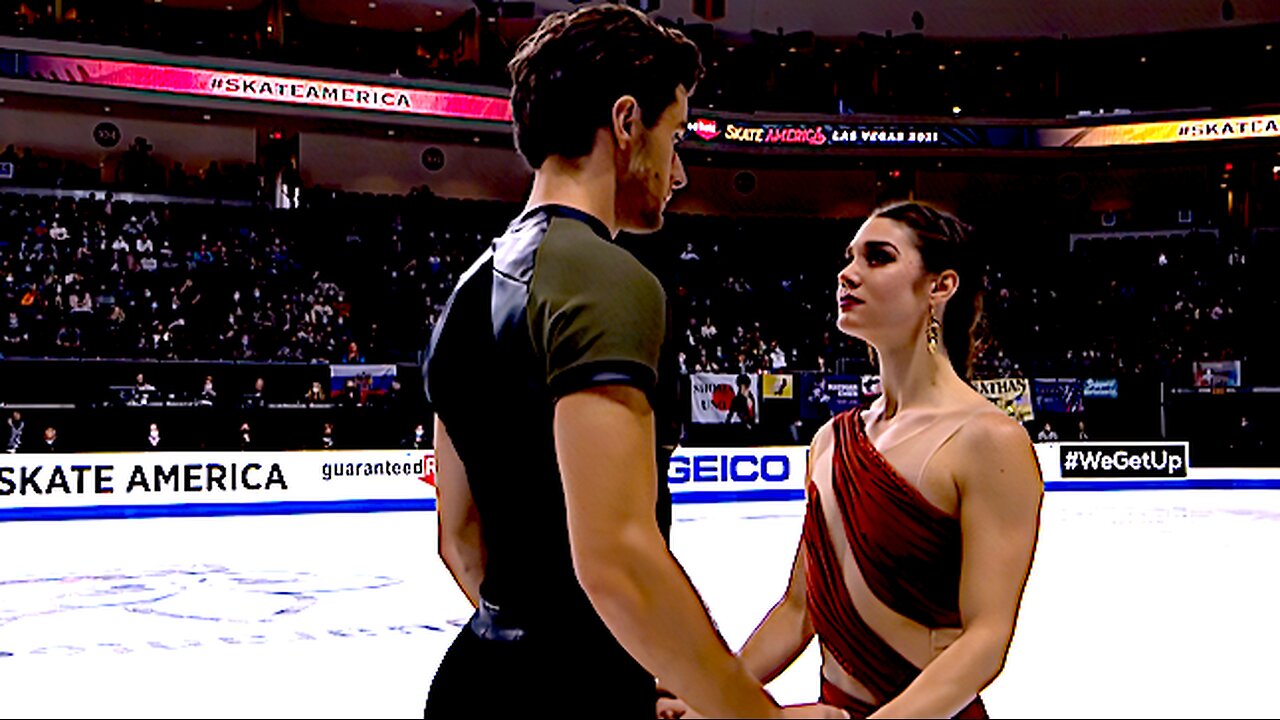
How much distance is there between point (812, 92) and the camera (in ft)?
98.1

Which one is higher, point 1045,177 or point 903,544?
point 1045,177

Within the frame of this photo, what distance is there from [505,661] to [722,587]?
6330 mm

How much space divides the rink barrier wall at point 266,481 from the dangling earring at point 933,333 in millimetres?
9451

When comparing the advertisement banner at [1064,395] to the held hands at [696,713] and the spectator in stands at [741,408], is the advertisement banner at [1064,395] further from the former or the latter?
the held hands at [696,713]

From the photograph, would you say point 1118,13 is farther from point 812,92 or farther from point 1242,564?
point 1242,564

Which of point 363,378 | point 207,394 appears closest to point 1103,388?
point 363,378

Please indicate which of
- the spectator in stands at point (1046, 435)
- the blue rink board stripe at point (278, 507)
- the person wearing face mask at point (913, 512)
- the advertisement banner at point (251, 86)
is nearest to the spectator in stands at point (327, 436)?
the blue rink board stripe at point (278, 507)

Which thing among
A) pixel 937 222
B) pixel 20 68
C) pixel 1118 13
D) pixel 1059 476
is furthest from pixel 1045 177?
pixel 937 222

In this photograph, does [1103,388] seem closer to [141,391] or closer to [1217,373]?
[1217,373]

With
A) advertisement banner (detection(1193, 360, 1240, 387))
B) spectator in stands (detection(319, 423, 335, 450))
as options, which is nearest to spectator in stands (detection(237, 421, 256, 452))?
spectator in stands (detection(319, 423, 335, 450))

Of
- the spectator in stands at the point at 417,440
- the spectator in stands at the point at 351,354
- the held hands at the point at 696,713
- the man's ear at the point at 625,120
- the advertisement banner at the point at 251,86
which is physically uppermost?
the advertisement banner at the point at 251,86

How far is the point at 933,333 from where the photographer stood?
218 cm

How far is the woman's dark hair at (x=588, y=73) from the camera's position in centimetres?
141

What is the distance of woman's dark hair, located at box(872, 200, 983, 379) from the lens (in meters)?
2.10
